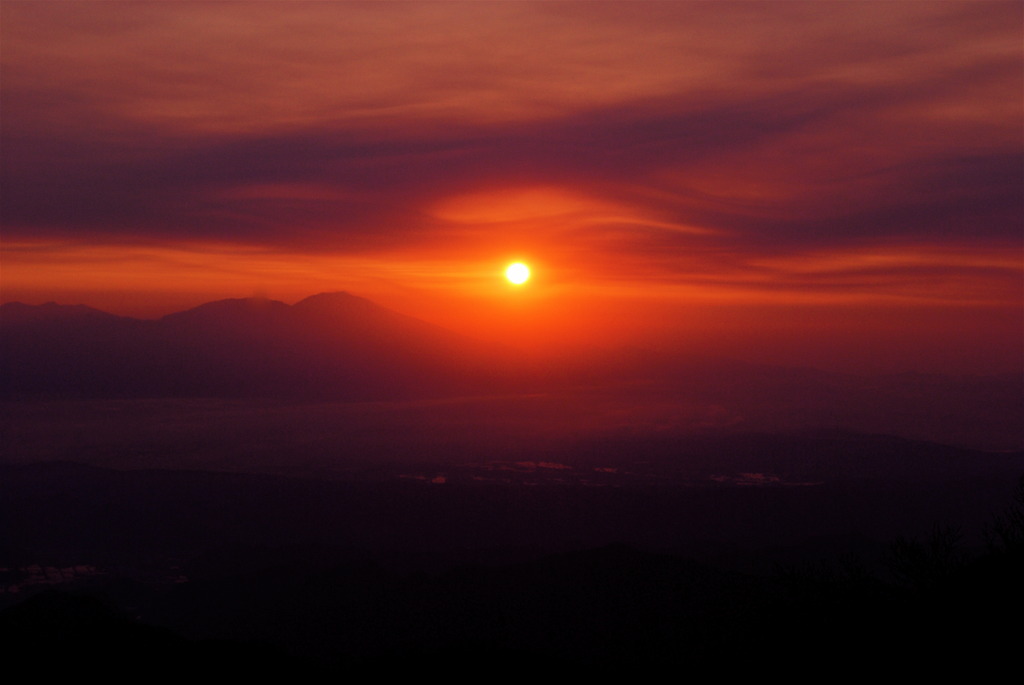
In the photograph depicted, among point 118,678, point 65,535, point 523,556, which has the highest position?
point 118,678

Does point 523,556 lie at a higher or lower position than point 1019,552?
lower

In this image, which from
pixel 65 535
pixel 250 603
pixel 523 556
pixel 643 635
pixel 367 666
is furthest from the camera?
pixel 65 535

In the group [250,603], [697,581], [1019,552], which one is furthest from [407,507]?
[1019,552]

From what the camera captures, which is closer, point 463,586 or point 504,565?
point 463,586

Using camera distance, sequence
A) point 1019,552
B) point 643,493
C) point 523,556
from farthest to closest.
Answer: point 643,493 → point 523,556 → point 1019,552

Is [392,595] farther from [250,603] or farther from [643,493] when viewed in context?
[643,493]

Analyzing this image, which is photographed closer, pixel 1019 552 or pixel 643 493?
pixel 1019 552

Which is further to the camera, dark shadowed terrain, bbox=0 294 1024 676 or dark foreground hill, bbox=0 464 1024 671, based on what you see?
dark shadowed terrain, bbox=0 294 1024 676

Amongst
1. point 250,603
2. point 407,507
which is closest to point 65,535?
point 407,507

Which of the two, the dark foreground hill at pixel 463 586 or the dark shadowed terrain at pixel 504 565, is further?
the dark shadowed terrain at pixel 504 565
